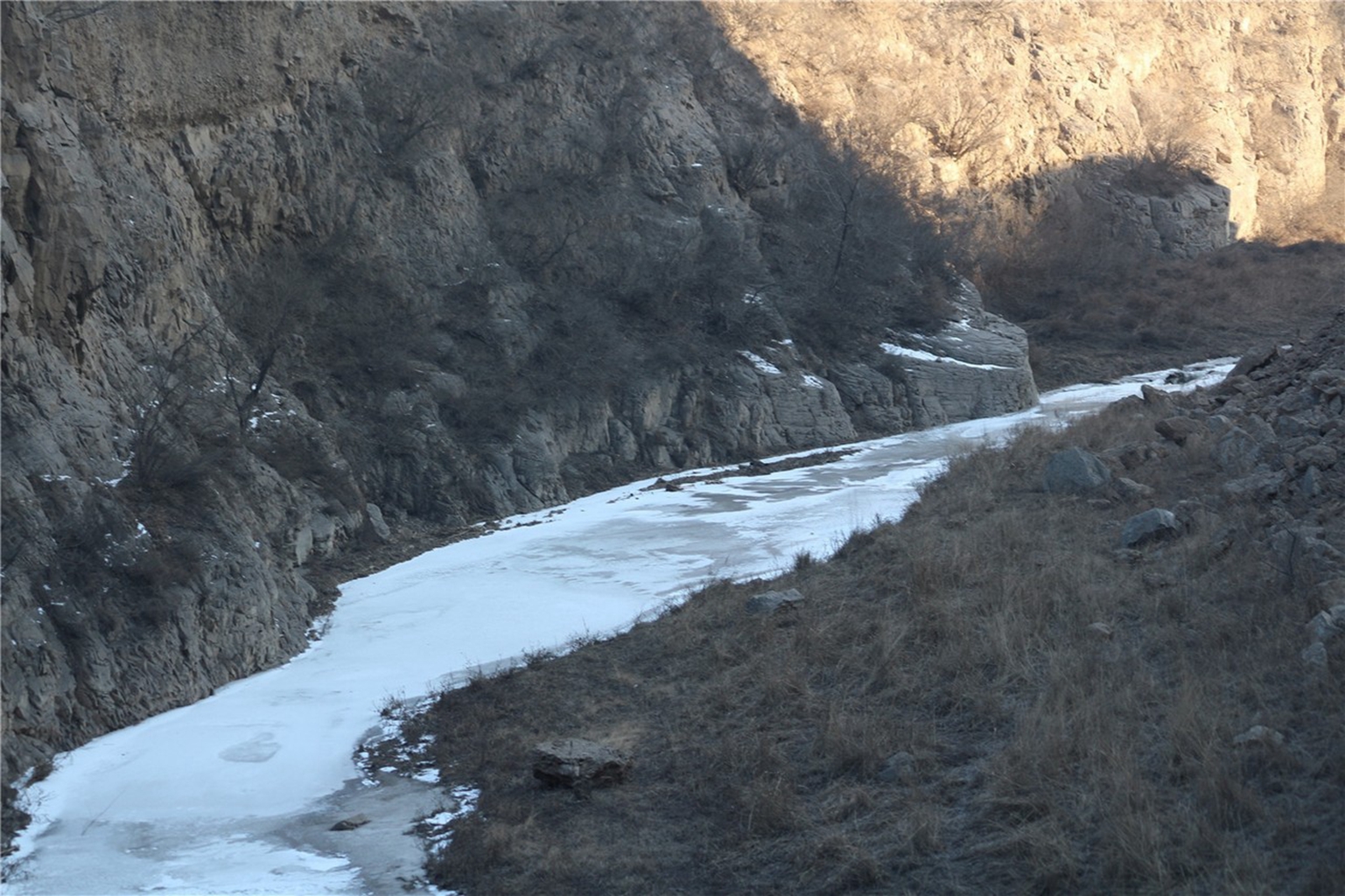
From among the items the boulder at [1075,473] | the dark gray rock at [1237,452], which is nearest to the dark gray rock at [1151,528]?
the dark gray rock at [1237,452]

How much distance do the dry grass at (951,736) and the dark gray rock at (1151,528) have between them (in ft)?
0.53

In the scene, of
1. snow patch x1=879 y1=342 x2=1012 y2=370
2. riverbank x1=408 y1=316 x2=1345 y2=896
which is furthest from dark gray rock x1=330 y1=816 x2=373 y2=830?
snow patch x1=879 y1=342 x2=1012 y2=370

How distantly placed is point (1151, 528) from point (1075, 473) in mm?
2526

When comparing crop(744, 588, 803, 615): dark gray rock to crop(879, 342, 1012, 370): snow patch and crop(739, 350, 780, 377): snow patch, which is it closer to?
crop(739, 350, 780, 377): snow patch

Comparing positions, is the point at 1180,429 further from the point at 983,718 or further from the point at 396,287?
the point at 396,287

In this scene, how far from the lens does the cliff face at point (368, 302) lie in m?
10.7

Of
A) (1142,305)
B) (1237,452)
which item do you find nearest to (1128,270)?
(1142,305)

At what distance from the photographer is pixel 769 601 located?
11.6 metres

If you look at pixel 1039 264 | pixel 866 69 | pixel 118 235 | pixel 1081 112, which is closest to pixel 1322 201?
pixel 1081 112

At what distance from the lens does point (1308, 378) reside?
45.1ft

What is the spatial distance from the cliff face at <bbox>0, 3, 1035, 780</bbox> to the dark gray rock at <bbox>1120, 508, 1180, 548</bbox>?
7039 millimetres

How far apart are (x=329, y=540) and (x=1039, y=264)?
87.7 feet

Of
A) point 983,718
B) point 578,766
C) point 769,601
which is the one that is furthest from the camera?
point 769,601

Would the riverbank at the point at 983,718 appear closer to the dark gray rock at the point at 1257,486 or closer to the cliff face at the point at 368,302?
the dark gray rock at the point at 1257,486
